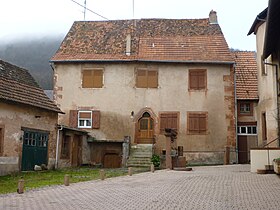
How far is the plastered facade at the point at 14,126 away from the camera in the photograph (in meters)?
17.9

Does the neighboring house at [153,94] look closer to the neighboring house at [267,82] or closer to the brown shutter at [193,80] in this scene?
the brown shutter at [193,80]

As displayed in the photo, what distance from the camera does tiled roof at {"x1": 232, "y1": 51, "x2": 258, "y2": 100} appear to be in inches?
1092

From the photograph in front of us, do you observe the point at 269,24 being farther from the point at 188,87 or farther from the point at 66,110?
the point at 66,110

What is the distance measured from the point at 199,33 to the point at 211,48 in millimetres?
2132

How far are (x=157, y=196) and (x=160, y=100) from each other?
17156 mm

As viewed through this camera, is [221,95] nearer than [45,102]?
No

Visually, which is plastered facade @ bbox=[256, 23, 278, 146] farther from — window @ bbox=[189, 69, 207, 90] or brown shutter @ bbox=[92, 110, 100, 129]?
brown shutter @ bbox=[92, 110, 100, 129]

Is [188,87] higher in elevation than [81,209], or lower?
higher

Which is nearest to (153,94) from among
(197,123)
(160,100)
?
(160,100)

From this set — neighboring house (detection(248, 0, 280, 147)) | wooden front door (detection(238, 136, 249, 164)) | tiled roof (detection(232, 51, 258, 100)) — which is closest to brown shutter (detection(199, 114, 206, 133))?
wooden front door (detection(238, 136, 249, 164))

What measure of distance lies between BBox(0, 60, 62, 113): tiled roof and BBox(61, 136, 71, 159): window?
2700mm

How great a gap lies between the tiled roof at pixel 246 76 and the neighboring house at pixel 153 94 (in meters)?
1.54

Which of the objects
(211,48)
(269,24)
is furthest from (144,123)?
(269,24)

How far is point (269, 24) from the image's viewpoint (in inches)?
547
